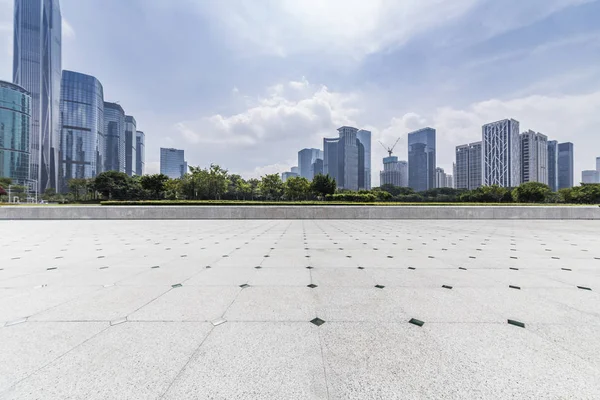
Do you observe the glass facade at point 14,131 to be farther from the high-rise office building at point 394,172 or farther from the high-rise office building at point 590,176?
the high-rise office building at point 590,176

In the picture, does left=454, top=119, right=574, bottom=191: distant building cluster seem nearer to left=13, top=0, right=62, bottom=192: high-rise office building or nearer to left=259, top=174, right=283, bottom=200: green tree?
left=259, top=174, right=283, bottom=200: green tree

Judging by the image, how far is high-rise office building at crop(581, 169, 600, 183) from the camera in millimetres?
155000

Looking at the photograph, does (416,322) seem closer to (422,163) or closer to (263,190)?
(263,190)

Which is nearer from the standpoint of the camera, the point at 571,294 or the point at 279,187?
the point at 571,294

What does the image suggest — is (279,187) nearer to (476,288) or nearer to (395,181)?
(476,288)

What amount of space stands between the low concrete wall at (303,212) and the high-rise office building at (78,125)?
400ft

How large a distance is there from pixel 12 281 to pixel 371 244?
27.8 feet

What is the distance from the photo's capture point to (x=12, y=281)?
464 cm

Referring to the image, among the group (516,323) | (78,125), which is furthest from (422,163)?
(78,125)

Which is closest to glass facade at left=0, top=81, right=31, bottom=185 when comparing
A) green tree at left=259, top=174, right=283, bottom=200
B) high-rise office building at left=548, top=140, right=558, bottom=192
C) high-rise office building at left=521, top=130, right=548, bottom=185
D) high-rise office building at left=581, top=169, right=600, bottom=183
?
green tree at left=259, top=174, right=283, bottom=200

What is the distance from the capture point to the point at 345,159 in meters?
158

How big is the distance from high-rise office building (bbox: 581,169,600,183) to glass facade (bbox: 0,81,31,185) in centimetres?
27706

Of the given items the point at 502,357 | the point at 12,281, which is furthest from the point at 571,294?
the point at 12,281

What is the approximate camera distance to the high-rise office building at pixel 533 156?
4087 inches
